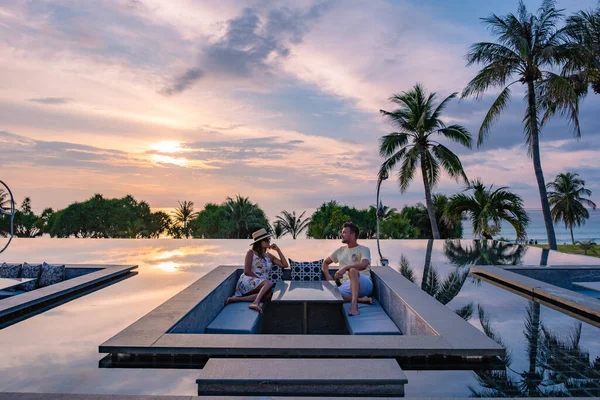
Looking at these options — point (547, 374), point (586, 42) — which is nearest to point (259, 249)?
point (547, 374)

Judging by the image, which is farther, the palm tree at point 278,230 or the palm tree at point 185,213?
the palm tree at point 185,213

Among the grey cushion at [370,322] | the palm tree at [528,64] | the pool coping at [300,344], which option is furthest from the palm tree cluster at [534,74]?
the pool coping at [300,344]

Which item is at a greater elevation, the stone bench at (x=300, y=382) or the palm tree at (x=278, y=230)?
the palm tree at (x=278, y=230)

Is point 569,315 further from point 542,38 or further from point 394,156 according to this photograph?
point 394,156

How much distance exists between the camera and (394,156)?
68.8 ft

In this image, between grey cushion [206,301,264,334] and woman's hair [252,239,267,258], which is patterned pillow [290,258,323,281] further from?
grey cushion [206,301,264,334]

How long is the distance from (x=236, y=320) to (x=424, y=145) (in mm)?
18349

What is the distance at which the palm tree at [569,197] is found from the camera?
4138 cm

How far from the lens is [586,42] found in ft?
47.0

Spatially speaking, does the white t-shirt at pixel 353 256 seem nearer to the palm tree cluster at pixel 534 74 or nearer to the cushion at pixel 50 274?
the cushion at pixel 50 274

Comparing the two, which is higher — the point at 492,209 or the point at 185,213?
the point at 185,213

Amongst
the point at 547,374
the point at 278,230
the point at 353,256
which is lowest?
the point at 547,374

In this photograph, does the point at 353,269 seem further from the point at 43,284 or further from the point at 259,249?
the point at 43,284

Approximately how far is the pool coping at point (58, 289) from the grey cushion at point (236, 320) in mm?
1932
